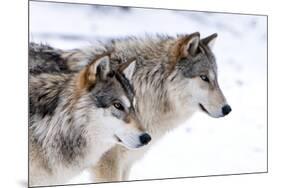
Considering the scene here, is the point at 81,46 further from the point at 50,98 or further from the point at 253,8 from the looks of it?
the point at 253,8

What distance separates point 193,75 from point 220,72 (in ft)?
0.73

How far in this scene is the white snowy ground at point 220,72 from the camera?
2537 mm

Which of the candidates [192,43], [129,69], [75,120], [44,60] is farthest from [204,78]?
[44,60]

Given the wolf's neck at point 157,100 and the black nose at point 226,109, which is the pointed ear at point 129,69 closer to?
the wolf's neck at point 157,100

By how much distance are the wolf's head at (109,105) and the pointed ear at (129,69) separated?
0.10 ft

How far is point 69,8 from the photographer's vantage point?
254 centimetres

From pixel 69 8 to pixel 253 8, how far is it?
111 centimetres

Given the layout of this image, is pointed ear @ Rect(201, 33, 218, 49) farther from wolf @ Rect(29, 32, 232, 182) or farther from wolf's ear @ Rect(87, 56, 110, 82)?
wolf's ear @ Rect(87, 56, 110, 82)

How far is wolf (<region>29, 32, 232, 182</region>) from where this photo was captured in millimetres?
2641

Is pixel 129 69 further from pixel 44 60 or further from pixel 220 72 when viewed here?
pixel 220 72

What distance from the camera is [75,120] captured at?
2502 mm

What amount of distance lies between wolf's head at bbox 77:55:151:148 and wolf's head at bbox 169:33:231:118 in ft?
1.00

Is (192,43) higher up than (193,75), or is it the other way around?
(192,43)

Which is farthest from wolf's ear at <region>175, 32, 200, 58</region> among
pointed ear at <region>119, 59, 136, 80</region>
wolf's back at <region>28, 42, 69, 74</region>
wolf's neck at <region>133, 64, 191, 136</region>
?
wolf's back at <region>28, 42, 69, 74</region>
